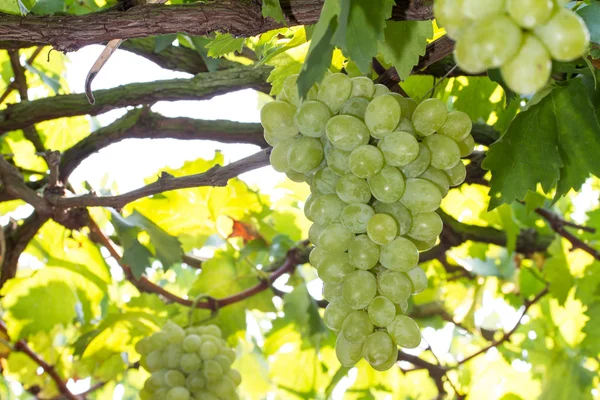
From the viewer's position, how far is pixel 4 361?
1.85 m

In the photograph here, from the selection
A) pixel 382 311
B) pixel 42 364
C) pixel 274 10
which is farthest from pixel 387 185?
pixel 42 364

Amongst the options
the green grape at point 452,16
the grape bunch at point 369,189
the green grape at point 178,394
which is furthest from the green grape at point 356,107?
the green grape at point 178,394

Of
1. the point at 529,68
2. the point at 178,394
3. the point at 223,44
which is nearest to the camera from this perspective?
the point at 529,68

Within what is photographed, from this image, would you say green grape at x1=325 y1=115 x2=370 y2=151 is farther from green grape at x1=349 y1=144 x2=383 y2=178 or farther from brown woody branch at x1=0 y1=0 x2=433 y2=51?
brown woody branch at x1=0 y1=0 x2=433 y2=51

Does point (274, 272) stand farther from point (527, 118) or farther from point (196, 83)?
point (527, 118)

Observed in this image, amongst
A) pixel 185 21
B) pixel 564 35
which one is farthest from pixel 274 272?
pixel 564 35

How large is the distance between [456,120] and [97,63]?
51 centimetres

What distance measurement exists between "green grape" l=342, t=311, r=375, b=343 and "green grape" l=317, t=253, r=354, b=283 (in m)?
0.05

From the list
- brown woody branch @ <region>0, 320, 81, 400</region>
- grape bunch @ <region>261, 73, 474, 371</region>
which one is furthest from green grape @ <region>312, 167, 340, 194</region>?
brown woody branch @ <region>0, 320, 81, 400</region>

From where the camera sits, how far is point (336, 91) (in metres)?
0.72

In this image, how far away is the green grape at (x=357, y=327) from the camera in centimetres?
69

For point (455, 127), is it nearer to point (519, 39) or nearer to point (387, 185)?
point (387, 185)

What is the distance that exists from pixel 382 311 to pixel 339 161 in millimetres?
178

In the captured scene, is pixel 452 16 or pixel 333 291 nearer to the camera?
pixel 452 16
